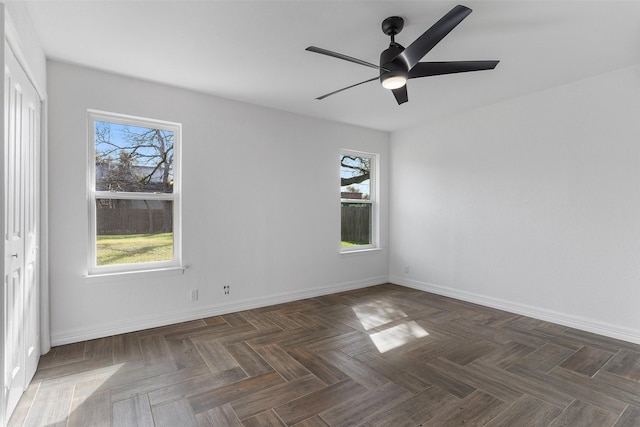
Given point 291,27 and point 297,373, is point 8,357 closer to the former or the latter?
point 297,373

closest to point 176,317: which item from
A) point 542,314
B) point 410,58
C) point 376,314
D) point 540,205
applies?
point 376,314

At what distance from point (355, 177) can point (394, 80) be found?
2.85m

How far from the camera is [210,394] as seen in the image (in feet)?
7.02

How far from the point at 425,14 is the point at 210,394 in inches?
110

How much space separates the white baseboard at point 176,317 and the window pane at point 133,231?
0.57 metres

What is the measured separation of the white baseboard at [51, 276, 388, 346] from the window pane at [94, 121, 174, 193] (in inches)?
49.7

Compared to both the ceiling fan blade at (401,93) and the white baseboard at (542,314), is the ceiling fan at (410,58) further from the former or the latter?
the white baseboard at (542,314)

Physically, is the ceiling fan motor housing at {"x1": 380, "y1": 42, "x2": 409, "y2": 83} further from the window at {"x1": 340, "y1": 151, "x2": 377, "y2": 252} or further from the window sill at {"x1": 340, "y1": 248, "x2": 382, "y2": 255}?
the window sill at {"x1": 340, "y1": 248, "x2": 382, "y2": 255}

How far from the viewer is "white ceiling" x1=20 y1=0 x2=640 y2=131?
2.12 metres

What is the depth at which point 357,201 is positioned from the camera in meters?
5.05

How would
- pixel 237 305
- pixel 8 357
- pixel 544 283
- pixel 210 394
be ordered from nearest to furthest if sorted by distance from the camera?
pixel 8 357 → pixel 210 394 → pixel 544 283 → pixel 237 305

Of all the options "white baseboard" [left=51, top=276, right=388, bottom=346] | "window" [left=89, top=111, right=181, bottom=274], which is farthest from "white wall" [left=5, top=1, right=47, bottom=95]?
"white baseboard" [left=51, top=276, right=388, bottom=346]

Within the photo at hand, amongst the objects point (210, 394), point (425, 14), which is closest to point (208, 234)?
point (210, 394)

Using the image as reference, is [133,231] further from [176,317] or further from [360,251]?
→ [360,251]
